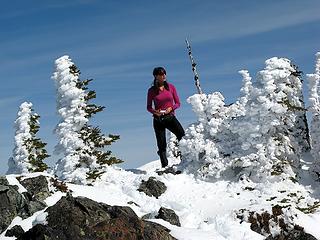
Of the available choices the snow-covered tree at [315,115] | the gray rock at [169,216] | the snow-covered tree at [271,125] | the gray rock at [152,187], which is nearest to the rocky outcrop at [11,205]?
the gray rock at [169,216]

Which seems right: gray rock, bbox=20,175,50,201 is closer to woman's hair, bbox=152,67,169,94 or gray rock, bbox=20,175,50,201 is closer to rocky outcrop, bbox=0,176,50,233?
rocky outcrop, bbox=0,176,50,233

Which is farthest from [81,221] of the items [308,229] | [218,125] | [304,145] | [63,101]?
[63,101]

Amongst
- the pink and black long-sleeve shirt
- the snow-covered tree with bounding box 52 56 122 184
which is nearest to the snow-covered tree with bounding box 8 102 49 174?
the snow-covered tree with bounding box 52 56 122 184

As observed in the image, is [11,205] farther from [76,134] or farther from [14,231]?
[76,134]

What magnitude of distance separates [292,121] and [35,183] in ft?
30.0

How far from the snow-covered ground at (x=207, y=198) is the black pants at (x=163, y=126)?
120 centimetres

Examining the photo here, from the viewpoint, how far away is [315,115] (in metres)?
17.3

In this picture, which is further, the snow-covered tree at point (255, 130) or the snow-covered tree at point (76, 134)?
the snow-covered tree at point (76, 134)

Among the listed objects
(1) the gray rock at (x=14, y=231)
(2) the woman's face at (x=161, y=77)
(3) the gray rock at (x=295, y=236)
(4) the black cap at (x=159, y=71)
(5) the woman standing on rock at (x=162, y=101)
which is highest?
(4) the black cap at (x=159, y=71)

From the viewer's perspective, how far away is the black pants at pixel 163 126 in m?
16.3

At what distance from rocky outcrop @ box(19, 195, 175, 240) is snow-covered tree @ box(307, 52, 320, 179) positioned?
8.26 m

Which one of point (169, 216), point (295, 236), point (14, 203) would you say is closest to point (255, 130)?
point (295, 236)

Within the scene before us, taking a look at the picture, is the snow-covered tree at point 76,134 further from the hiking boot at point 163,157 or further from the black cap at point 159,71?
the black cap at point 159,71

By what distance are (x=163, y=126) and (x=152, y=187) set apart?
2323 millimetres
